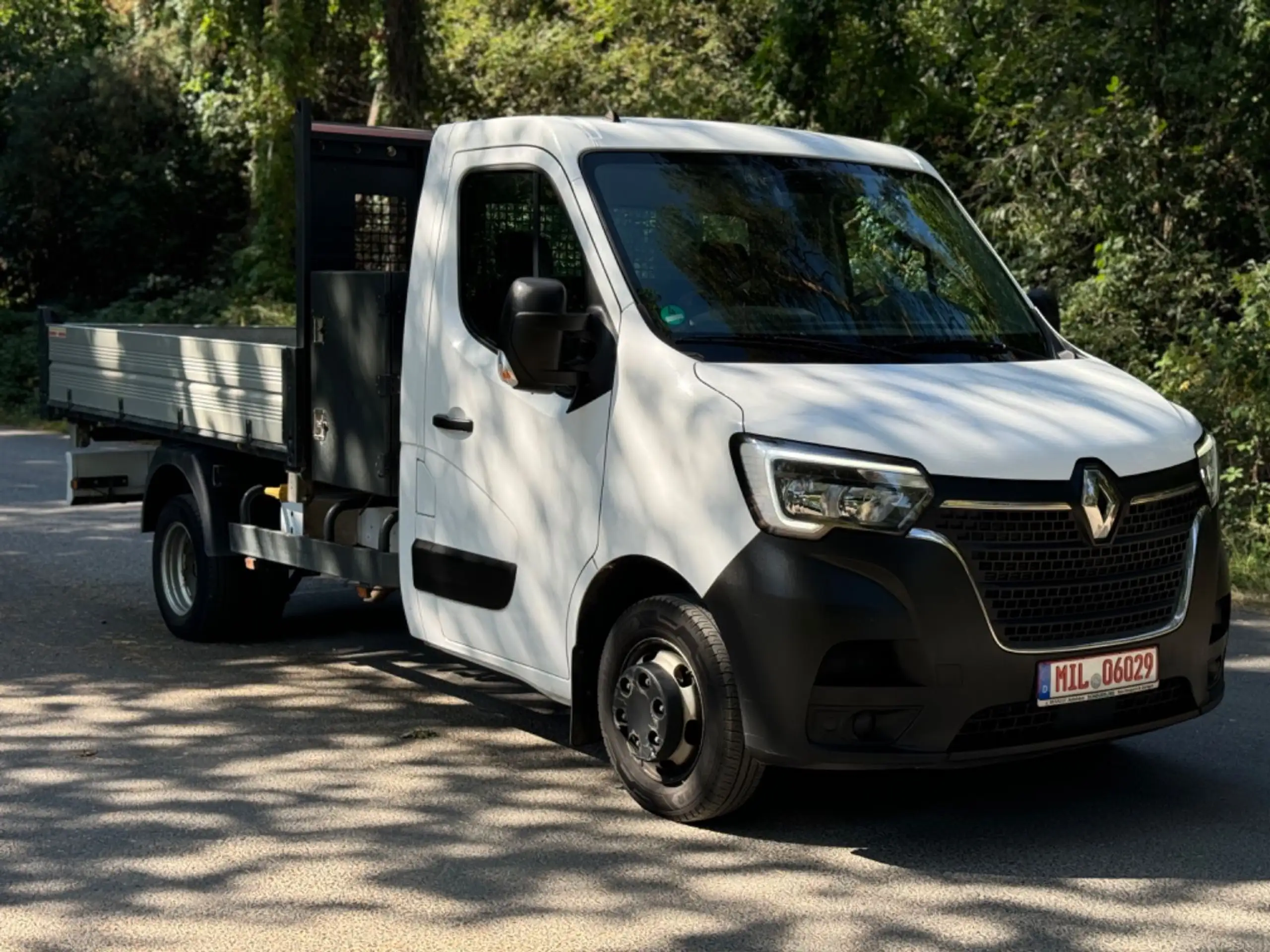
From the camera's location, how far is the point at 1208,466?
603 centimetres

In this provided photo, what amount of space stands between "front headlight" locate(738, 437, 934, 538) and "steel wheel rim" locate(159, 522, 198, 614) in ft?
15.2

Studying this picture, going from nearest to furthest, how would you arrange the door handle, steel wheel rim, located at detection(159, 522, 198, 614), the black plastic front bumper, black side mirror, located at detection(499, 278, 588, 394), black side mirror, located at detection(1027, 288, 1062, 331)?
the black plastic front bumper, black side mirror, located at detection(499, 278, 588, 394), the door handle, black side mirror, located at detection(1027, 288, 1062, 331), steel wheel rim, located at detection(159, 522, 198, 614)

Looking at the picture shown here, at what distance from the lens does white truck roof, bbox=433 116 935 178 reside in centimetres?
635

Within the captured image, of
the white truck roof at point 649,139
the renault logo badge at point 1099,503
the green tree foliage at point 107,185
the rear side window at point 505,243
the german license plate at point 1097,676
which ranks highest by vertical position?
the green tree foliage at point 107,185

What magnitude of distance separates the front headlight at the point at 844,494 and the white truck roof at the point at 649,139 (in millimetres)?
1597

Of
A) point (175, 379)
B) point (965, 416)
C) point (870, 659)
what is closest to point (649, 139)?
point (965, 416)

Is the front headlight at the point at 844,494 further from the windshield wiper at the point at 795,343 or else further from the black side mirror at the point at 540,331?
the black side mirror at the point at 540,331

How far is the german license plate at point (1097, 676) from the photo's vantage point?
5.40 metres

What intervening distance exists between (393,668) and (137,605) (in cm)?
223

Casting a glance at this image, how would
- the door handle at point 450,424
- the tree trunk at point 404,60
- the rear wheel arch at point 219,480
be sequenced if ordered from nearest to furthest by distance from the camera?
1. the door handle at point 450,424
2. the rear wheel arch at point 219,480
3. the tree trunk at point 404,60

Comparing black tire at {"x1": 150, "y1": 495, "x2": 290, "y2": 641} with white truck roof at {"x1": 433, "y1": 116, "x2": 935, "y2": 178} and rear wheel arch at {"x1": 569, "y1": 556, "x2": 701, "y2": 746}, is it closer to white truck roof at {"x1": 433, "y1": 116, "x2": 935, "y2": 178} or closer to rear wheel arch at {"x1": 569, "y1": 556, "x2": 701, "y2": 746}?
white truck roof at {"x1": 433, "y1": 116, "x2": 935, "y2": 178}

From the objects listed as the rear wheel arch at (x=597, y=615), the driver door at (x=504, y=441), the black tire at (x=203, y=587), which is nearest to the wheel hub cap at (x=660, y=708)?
the rear wheel arch at (x=597, y=615)

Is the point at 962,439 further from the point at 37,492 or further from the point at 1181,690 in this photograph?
the point at 37,492

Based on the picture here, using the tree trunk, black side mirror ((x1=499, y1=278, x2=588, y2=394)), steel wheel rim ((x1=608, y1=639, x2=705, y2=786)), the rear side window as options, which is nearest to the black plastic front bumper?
steel wheel rim ((x1=608, y1=639, x2=705, y2=786))
